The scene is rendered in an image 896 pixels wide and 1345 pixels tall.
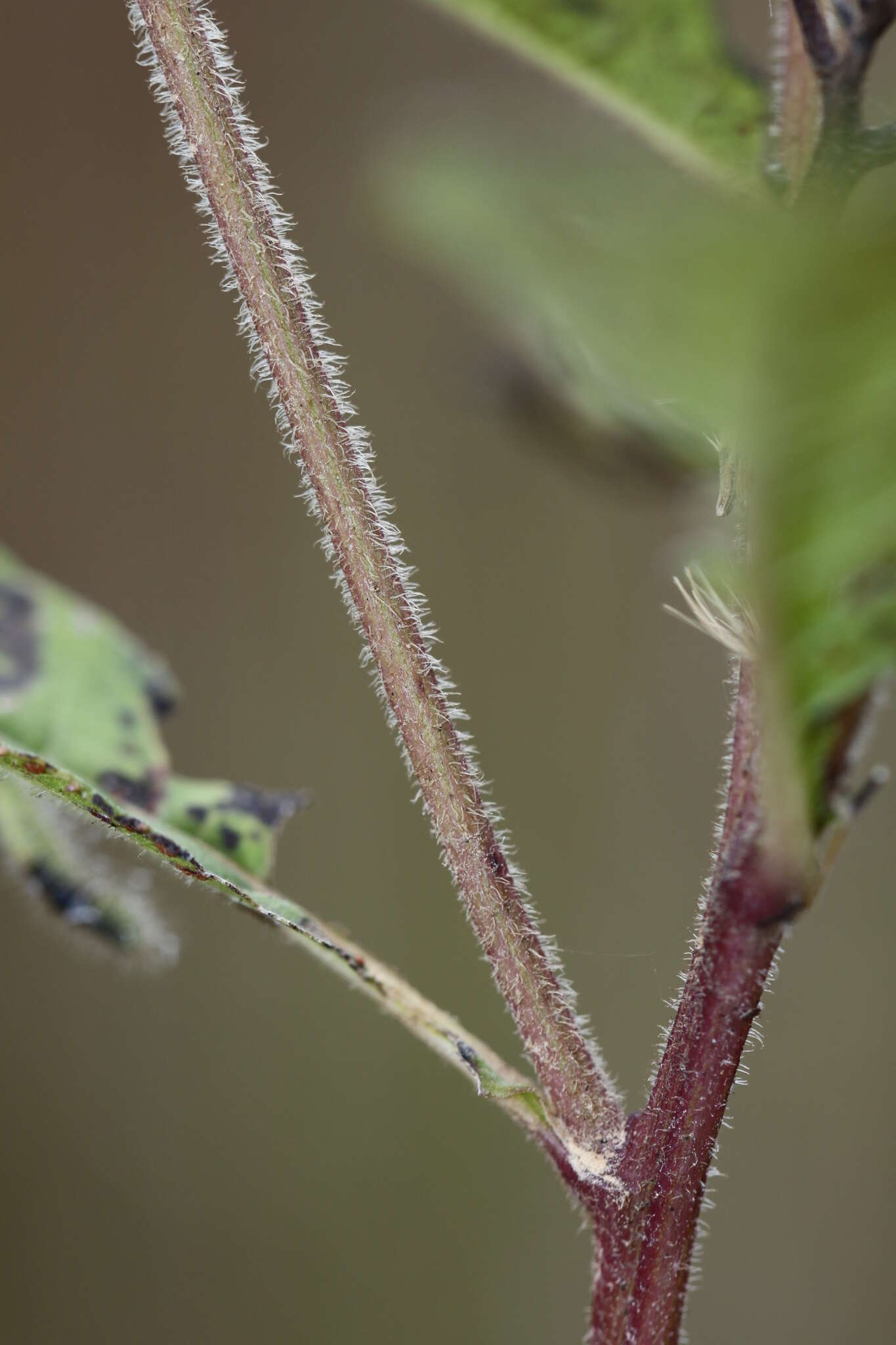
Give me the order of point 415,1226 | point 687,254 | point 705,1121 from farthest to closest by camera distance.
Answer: point 415,1226 < point 705,1121 < point 687,254

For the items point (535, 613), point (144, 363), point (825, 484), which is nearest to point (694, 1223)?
point (825, 484)

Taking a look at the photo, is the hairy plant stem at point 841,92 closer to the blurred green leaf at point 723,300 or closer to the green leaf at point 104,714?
the blurred green leaf at point 723,300

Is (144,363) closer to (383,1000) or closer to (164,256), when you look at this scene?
(164,256)

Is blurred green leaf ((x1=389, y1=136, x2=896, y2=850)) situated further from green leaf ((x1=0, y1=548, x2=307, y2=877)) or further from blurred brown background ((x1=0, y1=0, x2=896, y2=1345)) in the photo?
blurred brown background ((x1=0, y1=0, x2=896, y2=1345))

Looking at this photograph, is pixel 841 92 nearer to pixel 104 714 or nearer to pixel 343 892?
pixel 104 714

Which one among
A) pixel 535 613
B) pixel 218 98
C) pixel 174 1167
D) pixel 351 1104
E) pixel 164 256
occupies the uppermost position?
pixel 218 98

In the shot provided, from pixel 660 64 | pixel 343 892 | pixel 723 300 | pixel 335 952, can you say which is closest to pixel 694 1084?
pixel 335 952
